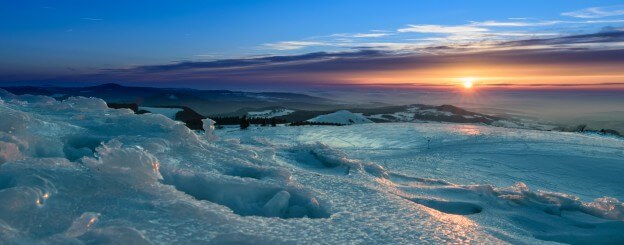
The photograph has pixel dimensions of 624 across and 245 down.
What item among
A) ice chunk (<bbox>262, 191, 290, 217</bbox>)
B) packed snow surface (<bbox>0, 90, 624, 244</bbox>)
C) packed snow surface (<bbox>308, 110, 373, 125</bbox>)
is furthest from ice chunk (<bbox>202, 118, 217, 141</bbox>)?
packed snow surface (<bbox>308, 110, 373, 125</bbox>)

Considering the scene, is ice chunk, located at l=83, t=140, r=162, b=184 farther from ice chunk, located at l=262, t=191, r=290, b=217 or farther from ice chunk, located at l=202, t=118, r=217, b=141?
ice chunk, located at l=202, t=118, r=217, b=141

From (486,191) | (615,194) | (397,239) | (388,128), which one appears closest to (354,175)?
(486,191)

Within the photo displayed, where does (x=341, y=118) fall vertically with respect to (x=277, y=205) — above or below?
below

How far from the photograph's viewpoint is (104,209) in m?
5.63

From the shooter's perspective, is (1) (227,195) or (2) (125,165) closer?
(2) (125,165)

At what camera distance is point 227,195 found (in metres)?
7.45

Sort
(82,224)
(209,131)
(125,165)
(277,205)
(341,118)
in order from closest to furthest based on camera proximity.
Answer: (82,224) < (125,165) < (277,205) < (209,131) < (341,118)

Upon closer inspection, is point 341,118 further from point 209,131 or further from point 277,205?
point 277,205

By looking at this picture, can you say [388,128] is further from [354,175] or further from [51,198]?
[51,198]

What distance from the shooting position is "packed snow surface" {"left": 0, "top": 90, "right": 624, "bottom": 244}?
17.4ft

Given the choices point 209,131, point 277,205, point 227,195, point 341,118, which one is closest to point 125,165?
point 227,195

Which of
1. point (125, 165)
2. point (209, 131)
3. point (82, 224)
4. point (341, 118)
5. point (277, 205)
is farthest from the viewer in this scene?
point (341, 118)

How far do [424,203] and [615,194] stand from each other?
948 cm

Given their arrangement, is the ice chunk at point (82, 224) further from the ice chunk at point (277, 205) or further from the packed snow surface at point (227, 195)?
the ice chunk at point (277, 205)
